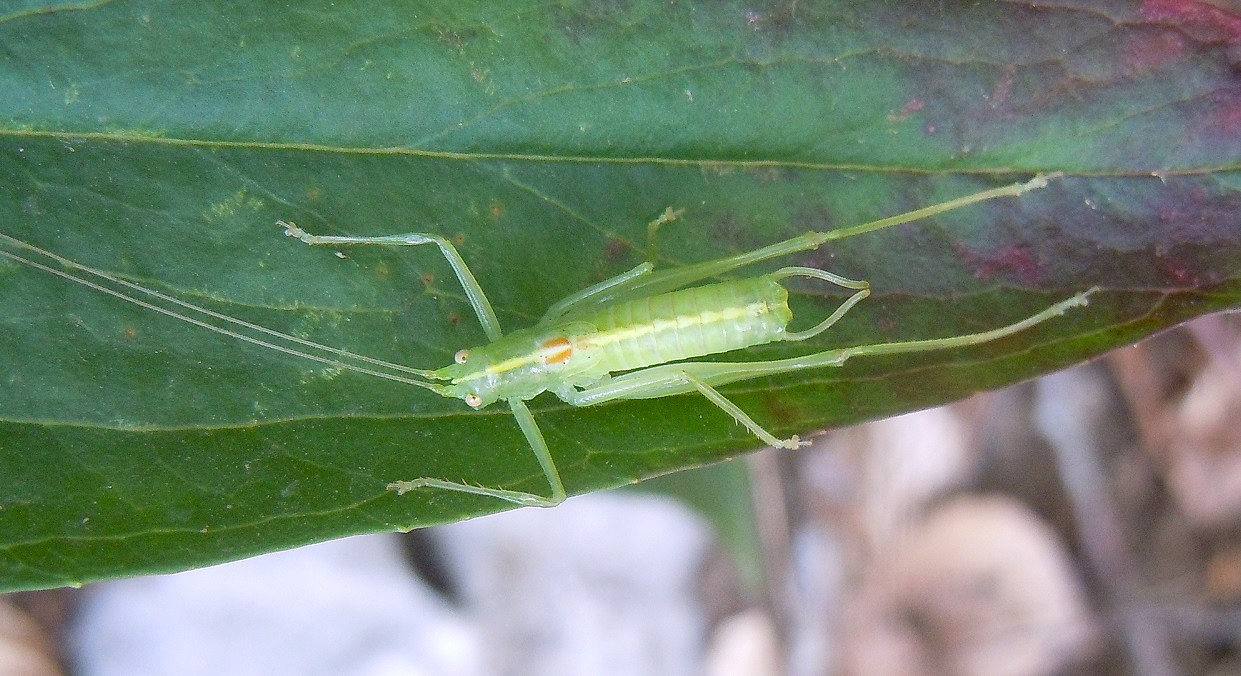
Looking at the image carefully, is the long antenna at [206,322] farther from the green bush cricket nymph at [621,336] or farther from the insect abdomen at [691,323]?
the insect abdomen at [691,323]

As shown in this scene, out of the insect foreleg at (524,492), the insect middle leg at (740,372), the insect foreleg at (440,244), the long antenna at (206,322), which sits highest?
the insect foreleg at (440,244)

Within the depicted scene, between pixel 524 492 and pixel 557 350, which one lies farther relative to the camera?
pixel 557 350

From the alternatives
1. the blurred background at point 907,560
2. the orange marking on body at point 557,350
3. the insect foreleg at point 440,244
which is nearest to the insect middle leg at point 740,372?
the orange marking on body at point 557,350

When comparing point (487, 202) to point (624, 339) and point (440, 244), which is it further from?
point (624, 339)

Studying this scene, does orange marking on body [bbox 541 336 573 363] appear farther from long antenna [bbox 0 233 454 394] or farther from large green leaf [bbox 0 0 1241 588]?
long antenna [bbox 0 233 454 394]

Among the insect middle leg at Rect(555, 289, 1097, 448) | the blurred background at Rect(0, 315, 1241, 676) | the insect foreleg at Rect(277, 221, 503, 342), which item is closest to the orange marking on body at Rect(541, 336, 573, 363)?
the insect middle leg at Rect(555, 289, 1097, 448)

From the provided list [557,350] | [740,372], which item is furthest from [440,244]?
[740,372]
